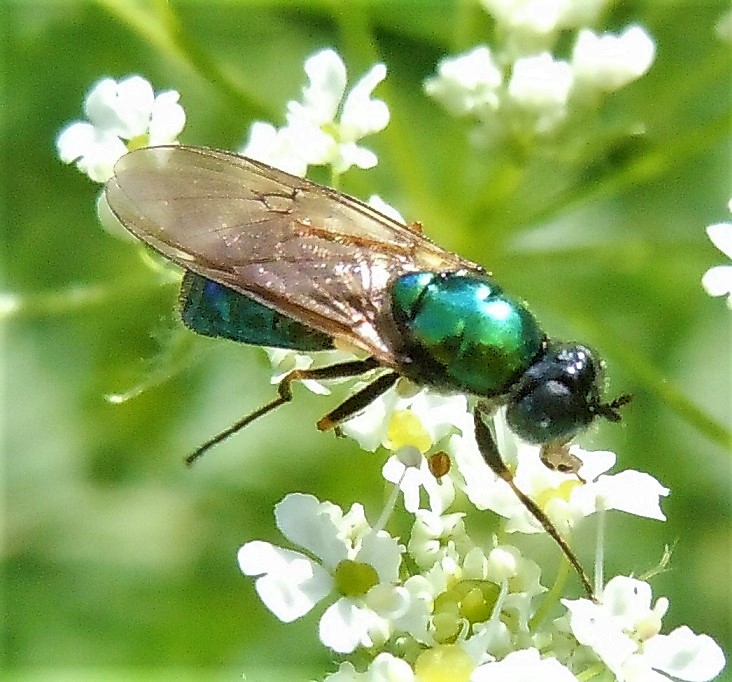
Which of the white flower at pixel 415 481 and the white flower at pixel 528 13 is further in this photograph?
the white flower at pixel 528 13

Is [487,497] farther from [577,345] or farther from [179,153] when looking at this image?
[179,153]

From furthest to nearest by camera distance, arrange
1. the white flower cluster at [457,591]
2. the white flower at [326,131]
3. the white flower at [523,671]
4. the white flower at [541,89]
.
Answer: the white flower at [541,89] → the white flower at [326,131] → the white flower cluster at [457,591] → the white flower at [523,671]

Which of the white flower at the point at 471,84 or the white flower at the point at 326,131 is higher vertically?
the white flower at the point at 471,84

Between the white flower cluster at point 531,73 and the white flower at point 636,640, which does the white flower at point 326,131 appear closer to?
the white flower cluster at point 531,73

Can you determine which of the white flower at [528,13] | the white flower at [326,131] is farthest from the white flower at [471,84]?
the white flower at [326,131]

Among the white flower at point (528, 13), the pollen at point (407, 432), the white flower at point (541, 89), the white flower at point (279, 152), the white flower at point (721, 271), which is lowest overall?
the pollen at point (407, 432)

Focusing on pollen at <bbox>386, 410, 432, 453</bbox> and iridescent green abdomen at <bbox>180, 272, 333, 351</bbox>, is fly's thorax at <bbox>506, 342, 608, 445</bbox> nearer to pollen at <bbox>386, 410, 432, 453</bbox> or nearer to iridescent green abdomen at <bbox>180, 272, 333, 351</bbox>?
pollen at <bbox>386, 410, 432, 453</bbox>
